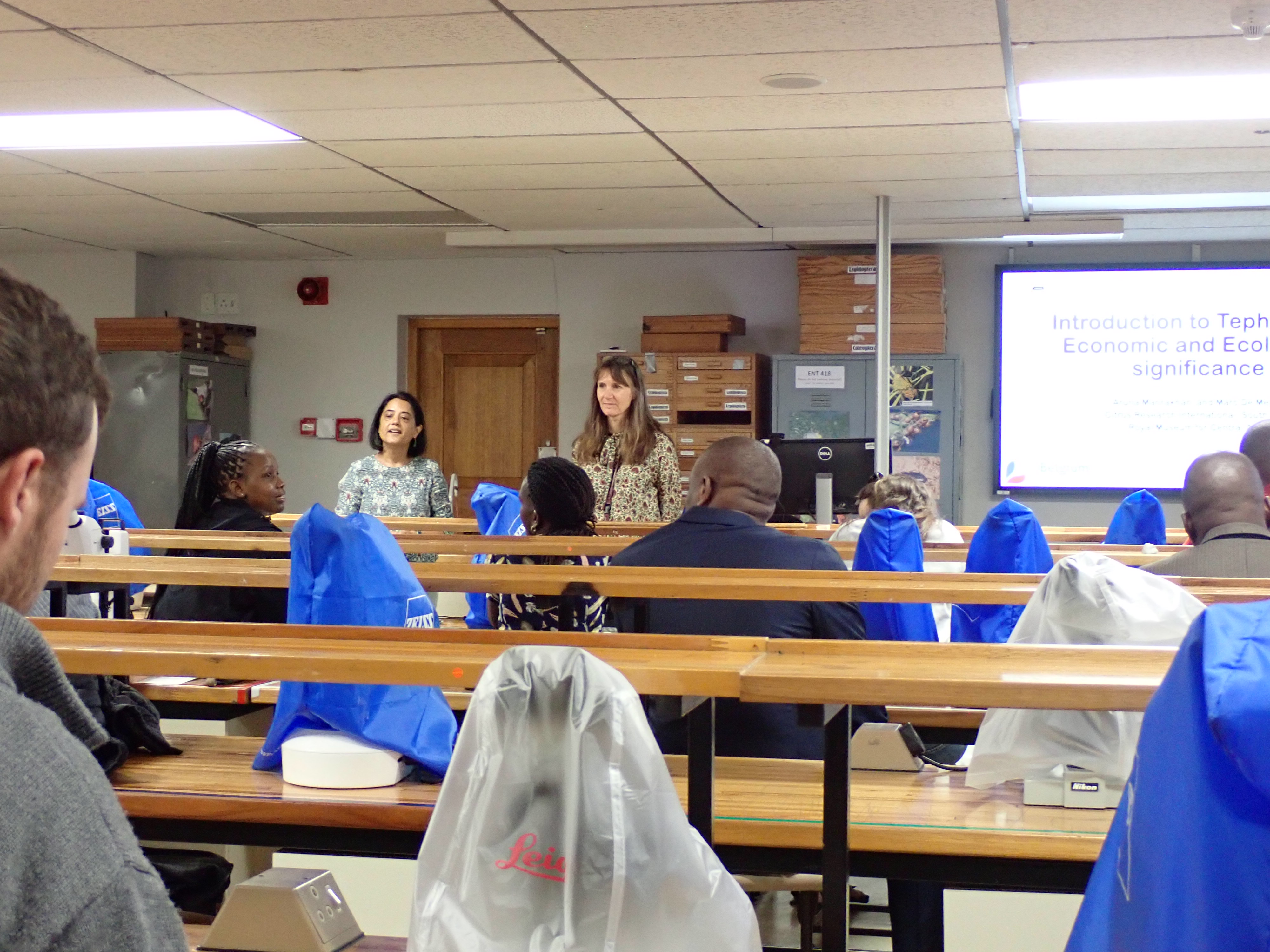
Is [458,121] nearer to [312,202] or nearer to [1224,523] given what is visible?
[312,202]

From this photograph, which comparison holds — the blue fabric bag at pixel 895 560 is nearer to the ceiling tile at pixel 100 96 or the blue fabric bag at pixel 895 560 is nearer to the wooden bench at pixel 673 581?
the wooden bench at pixel 673 581

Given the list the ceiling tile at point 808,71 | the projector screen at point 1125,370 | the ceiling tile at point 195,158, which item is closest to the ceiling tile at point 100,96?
the ceiling tile at point 195,158

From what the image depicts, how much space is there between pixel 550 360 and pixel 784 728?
682cm

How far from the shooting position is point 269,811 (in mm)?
1885

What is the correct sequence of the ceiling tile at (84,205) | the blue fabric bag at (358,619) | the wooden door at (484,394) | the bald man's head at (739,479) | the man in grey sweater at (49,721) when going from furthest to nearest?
1. the wooden door at (484,394)
2. the ceiling tile at (84,205)
3. the bald man's head at (739,479)
4. the blue fabric bag at (358,619)
5. the man in grey sweater at (49,721)

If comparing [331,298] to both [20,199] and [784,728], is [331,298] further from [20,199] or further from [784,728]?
[784,728]

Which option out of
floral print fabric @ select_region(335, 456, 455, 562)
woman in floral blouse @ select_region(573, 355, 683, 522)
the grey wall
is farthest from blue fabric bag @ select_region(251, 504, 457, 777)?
the grey wall

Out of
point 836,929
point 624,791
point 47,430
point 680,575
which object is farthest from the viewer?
point 680,575

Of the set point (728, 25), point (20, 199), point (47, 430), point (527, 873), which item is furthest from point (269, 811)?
point (20, 199)

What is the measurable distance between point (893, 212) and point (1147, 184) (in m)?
1.25

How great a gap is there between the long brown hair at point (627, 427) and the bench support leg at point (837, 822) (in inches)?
145

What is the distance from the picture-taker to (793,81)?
434 cm

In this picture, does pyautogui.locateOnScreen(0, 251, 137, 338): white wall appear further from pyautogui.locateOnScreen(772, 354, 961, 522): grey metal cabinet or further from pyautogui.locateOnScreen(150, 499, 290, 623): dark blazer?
pyautogui.locateOnScreen(150, 499, 290, 623): dark blazer

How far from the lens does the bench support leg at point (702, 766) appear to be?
160 centimetres
